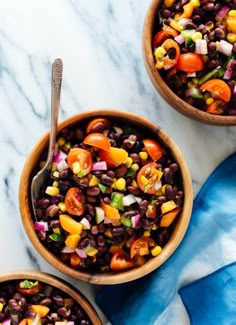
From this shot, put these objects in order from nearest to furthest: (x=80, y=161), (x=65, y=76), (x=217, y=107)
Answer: (x=80, y=161) < (x=217, y=107) < (x=65, y=76)

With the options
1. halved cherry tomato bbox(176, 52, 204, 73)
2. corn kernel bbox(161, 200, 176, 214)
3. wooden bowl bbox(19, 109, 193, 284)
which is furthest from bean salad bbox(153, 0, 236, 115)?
corn kernel bbox(161, 200, 176, 214)

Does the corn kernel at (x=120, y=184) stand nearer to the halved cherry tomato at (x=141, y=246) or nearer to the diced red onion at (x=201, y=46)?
the halved cherry tomato at (x=141, y=246)

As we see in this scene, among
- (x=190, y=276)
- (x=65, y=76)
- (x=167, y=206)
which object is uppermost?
(x=65, y=76)

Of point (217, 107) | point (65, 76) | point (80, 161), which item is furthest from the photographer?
point (65, 76)

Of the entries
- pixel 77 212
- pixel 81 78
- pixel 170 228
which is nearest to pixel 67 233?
pixel 77 212

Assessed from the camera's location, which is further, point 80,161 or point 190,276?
point 190,276

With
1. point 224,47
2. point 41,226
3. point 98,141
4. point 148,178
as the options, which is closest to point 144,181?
point 148,178

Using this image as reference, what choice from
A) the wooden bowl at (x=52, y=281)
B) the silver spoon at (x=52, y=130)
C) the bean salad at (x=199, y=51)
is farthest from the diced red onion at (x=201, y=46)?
the wooden bowl at (x=52, y=281)

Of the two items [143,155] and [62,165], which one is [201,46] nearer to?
[143,155]
